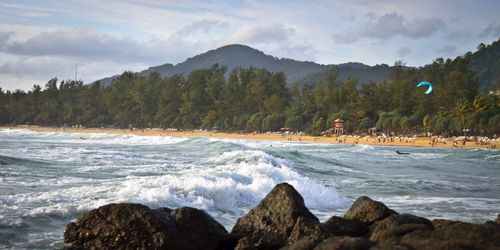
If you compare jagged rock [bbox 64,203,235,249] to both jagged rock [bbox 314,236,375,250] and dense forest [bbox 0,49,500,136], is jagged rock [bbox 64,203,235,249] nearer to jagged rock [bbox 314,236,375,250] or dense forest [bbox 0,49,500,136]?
jagged rock [bbox 314,236,375,250]

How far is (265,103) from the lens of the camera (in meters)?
107

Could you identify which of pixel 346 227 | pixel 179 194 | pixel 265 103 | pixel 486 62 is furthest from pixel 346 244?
pixel 486 62

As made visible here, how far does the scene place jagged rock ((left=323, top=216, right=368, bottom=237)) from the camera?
7379 mm

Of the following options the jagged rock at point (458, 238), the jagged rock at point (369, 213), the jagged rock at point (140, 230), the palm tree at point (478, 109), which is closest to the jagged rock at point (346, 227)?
the jagged rock at point (369, 213)

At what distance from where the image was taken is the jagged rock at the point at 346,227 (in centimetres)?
738

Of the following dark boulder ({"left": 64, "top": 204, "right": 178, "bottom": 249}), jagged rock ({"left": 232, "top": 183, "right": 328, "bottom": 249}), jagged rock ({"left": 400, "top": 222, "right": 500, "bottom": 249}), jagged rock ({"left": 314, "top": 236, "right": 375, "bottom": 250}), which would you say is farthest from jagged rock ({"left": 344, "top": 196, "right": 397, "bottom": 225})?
jagged rock ({"left": 314, "top": 236, "right": 375, "bottom": 250})

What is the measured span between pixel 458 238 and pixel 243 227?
124 inches

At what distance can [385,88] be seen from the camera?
9419 cm

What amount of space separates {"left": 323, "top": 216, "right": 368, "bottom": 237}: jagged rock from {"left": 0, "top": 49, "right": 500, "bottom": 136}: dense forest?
6480cm

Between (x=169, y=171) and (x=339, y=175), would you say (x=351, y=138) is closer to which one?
(x=339, y=175)

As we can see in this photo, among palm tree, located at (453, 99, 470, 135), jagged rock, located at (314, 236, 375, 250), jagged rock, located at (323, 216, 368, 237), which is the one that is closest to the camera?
jagged rock, located at (314, 236, 375, 250)

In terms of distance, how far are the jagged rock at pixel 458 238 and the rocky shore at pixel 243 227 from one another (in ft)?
0.09

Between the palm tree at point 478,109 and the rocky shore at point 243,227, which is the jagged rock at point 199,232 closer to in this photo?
the rocky shore at point 243,227

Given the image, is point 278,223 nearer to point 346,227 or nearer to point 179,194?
point 346,227
